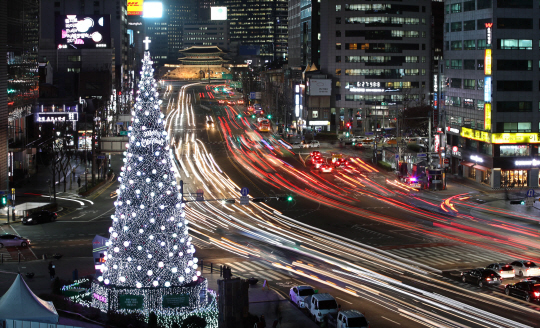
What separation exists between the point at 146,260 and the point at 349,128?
340 ft

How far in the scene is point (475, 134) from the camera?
76.2m

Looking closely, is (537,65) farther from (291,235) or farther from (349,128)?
(349,128)

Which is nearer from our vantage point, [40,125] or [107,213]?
[107,213]

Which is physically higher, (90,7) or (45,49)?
(90,7)

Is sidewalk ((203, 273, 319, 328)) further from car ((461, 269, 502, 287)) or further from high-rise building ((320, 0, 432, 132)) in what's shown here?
high-rise building ((320, 0, 432, 132))

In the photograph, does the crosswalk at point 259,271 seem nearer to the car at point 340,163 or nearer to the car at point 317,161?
the car at point 317,161

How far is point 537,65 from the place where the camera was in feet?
239

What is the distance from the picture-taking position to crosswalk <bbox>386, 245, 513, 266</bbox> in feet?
141

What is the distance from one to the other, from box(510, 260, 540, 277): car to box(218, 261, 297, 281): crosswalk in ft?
43.9

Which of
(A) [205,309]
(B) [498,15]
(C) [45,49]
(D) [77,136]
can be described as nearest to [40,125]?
(D) [77,136]

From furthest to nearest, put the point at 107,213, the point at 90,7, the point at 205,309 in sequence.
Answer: the point at 90,7 → the point at 107,213 → the point at 205,309

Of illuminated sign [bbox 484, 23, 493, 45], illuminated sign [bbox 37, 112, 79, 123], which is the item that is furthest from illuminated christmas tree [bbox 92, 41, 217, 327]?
illuminated sign [bbox 37, 112, 79, 123]

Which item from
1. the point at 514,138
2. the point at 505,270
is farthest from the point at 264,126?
the point at 505,270

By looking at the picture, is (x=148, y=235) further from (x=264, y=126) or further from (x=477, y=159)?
(x=264, y=126)
